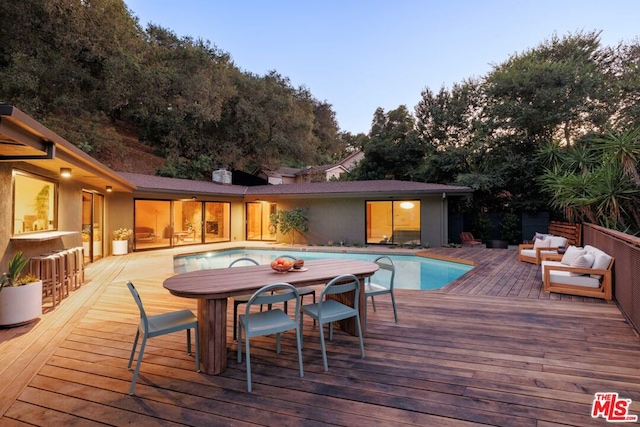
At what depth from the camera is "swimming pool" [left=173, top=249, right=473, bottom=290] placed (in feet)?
25.3

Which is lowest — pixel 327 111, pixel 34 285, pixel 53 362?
pixel 53 362

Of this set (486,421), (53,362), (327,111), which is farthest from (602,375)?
(327,111)

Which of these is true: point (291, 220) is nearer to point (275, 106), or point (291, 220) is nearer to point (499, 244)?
point (499, 244)

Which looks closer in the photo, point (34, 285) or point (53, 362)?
point (53, 362)

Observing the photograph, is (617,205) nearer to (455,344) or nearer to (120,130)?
(455,344)

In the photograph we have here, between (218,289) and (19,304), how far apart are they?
2.85m

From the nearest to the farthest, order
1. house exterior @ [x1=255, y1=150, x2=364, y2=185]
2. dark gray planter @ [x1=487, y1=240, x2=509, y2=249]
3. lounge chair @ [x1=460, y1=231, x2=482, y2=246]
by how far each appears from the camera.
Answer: lounge chair @ [x1=460, y1=231, x2=482, y2=246] < dark gray planter @ [x1=487, y1=240, x2=509, y2=249] < house exterior @ [x1=255, y1=150, x2=364, y2=185]

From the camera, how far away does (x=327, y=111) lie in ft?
96.3

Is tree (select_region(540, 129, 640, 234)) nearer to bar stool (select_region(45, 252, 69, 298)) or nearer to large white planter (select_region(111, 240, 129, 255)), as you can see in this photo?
bar stool (select_region(45, 252, 69, 298))

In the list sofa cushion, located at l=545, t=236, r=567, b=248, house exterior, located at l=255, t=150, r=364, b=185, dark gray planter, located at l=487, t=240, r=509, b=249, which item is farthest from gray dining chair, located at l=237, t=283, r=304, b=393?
house exterior, located at l=255, t=150, r=364, b=185

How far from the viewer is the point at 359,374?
8.78 ft

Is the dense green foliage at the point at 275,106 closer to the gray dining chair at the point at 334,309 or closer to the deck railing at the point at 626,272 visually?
the deck railing at the point at 626,272

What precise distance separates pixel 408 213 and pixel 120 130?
1783 cm

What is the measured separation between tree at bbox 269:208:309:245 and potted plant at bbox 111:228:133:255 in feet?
16.7
